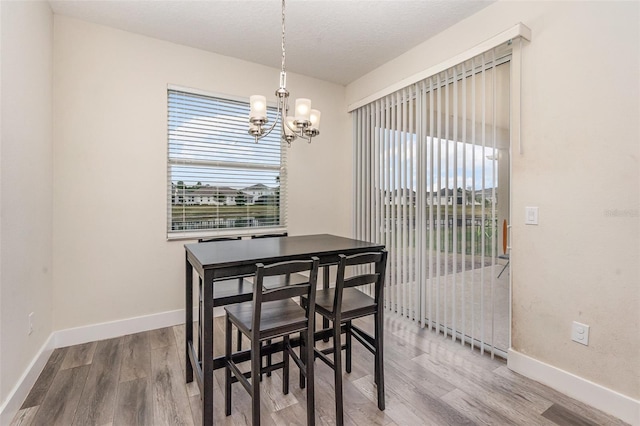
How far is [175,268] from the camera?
3148 mm

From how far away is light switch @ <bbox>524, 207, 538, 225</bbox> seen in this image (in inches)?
85.4

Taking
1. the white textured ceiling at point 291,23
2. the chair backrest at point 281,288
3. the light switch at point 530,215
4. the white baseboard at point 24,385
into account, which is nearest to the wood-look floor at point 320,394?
the white baseboard at point 24,385

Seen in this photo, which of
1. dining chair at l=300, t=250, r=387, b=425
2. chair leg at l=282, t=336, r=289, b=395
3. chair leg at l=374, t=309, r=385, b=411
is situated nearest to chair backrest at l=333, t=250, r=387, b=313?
dining chair at l=300, t=250, r=387, b=425

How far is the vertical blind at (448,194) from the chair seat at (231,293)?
67.6 inches

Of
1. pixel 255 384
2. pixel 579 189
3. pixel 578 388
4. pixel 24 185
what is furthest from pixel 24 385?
pixel 579 189

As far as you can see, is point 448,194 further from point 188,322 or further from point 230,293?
point 188,322

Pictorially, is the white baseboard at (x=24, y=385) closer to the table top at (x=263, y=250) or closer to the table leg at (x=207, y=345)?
the table leg at (x=207, y=345)

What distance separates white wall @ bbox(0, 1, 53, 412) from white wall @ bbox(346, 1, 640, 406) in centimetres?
326

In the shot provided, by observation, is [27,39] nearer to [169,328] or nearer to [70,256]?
[70,256]

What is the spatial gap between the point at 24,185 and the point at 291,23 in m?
2.35

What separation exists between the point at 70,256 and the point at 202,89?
2003 millimetres

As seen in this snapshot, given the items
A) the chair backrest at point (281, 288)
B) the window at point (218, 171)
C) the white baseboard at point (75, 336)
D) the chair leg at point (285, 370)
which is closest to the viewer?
the chair backrest at point (281, 288)

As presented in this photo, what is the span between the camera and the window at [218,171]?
10.4 ft

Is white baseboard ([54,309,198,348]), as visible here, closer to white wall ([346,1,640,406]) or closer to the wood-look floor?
the wood-look floor
